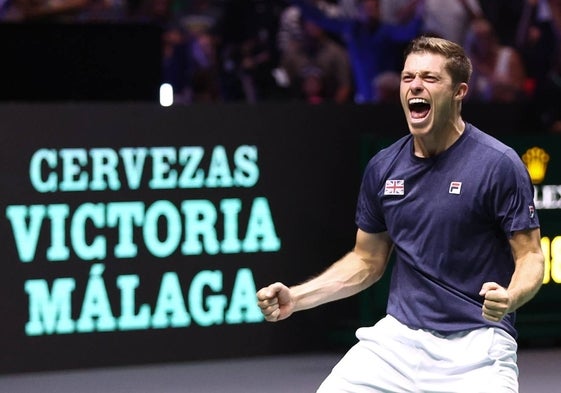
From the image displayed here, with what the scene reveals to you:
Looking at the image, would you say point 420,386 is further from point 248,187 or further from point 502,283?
point 248,187

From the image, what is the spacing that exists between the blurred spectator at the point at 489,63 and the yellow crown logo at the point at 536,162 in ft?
9.62

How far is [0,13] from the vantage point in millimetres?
9680

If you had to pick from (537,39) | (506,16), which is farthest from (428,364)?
(506,16)

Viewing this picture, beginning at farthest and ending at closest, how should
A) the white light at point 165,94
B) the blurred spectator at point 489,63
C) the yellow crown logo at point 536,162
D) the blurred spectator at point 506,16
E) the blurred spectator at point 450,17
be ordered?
1. the blurred spectator at point 506,16
2. the blurred spectator at point 489,63
3. the blurred spectator at point 450,17
4. the white light at point 165,94
5. the yellow crown logo at point 536,162

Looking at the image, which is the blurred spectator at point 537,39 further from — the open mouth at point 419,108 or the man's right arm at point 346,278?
the open mouth at point 419,108

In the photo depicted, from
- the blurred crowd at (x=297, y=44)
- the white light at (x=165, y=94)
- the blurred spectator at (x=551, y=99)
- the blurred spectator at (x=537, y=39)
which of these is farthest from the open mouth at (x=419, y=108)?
the blurred spectator at (x=537, y=39)

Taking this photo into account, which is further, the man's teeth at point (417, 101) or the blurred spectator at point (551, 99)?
the blurred spectator at point (551, 99)

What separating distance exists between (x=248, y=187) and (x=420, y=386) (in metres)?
4.07

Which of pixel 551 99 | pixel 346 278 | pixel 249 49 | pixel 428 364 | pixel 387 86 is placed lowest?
pixel 428 364

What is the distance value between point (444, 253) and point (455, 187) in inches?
8.9

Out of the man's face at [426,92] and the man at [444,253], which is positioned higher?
the man's face at [426,92]

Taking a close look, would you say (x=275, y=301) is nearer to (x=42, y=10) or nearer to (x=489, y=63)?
(x=42, y=10)

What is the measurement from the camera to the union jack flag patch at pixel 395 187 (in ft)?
14.6

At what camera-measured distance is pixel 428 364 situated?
4273mm
